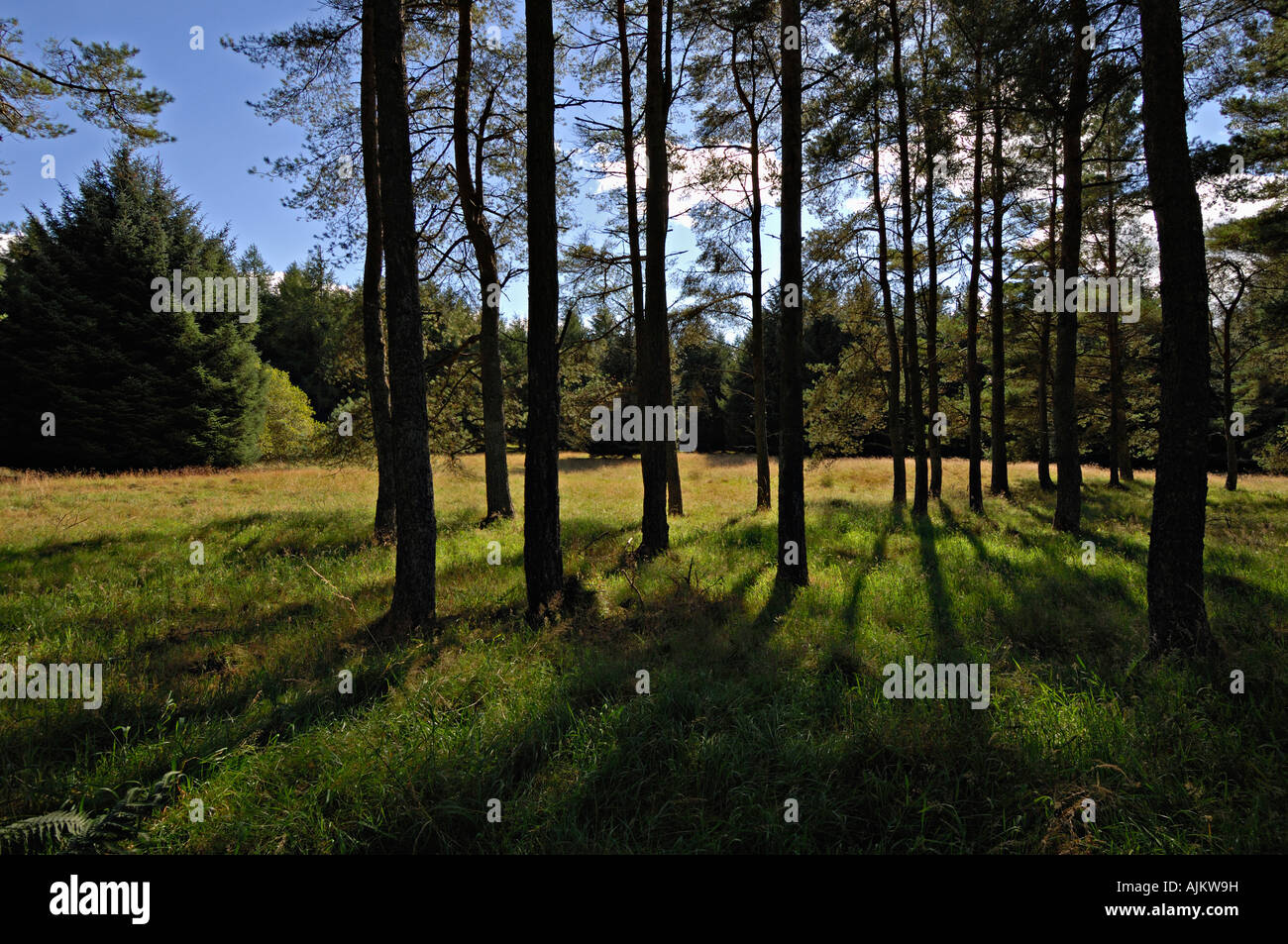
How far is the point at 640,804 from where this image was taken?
3025 mm

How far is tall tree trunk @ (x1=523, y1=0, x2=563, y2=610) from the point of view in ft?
19.5

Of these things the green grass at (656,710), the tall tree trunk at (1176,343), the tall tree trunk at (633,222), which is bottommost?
the green grass at (656,710)

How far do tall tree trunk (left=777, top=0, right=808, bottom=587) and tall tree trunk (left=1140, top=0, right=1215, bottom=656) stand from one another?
11.7 ft

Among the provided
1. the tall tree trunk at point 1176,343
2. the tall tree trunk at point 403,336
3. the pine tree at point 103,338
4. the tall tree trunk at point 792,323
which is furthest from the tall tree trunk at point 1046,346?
the pine tree at point 103,338

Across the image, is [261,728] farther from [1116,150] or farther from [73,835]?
[1116,150]

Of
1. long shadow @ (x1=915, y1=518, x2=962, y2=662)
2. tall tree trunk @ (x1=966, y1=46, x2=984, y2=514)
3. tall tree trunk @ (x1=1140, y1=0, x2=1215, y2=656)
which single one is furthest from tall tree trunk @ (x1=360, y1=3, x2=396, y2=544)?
tall tree trunk @ (x1=966, y1=46, x2=984, y2=514)

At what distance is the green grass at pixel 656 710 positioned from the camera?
2.85m

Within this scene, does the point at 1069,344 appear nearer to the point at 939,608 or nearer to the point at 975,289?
the point at 975,289

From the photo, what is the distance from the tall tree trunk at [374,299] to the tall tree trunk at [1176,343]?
36.4 ft

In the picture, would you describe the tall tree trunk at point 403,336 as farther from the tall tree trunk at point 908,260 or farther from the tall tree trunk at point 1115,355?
the tall tree trunk at point 1115,355

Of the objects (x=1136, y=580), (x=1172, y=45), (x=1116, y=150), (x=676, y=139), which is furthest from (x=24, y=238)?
(x=1116, y=150)

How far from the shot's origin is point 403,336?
5859 millimetres

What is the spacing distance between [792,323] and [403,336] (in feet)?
17.1
